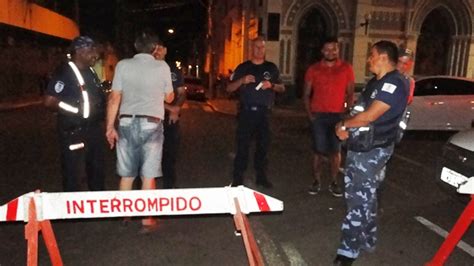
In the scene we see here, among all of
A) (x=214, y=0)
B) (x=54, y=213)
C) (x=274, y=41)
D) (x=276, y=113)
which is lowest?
(x=276, y=113)

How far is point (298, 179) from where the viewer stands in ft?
24.8

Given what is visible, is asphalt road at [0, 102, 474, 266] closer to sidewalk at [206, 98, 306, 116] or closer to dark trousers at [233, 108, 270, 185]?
dark trousers at [233, 108, 270, 185]

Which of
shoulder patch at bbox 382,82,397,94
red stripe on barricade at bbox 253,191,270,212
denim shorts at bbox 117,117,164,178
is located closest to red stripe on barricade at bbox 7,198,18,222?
red stripe on barricade at bbox 253,191,270,212

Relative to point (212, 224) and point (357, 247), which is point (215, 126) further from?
point (357, 247)

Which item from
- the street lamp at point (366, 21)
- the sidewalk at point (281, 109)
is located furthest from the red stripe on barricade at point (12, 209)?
the street lamp at point (366, 21)

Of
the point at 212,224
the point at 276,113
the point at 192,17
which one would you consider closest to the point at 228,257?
the point at 212,224

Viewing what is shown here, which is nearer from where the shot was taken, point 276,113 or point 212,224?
point 212,224

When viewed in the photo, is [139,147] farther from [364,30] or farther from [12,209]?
[364,30]

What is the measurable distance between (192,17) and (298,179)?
163 feet

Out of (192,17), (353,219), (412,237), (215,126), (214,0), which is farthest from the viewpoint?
(192,17)

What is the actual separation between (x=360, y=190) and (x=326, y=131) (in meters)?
2.24

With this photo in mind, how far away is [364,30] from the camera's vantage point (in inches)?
843

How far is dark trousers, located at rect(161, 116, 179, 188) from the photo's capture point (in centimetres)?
592

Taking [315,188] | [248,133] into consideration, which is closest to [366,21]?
[315,188]
